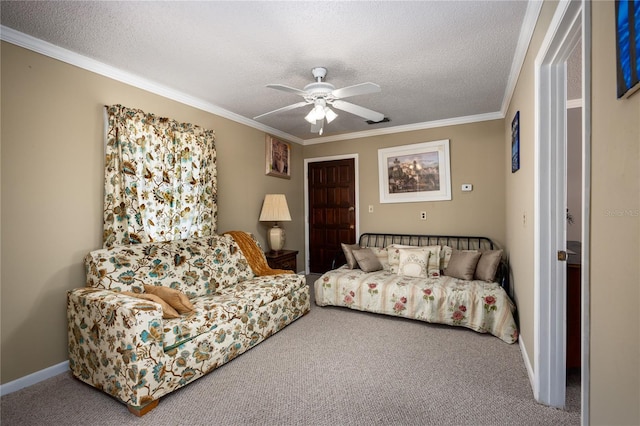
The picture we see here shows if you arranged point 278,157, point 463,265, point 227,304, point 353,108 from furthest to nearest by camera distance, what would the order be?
point 278,157 → point 463,265 → point 353,108 → point 227,304

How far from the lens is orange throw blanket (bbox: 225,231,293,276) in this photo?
357cm

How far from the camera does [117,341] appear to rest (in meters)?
1.92

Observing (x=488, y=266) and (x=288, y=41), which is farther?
(x=488, y=266)

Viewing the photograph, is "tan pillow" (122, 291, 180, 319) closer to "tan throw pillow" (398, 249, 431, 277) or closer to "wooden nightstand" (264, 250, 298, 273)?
"wooden nightstand" (264, 250, 298, 273)

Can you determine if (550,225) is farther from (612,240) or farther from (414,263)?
(414,263)

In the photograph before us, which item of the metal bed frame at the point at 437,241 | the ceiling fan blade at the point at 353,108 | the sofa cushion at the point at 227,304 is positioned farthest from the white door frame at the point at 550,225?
the sofa cushion at the point at 227,304

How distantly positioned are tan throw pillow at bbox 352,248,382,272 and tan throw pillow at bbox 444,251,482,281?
2.86ft

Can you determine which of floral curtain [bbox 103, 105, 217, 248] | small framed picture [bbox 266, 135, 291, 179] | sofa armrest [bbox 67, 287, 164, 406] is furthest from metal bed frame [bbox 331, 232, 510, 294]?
sofa armrest [bbox 67, 287, 164, 406]

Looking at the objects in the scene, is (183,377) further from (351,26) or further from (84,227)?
(351,26)

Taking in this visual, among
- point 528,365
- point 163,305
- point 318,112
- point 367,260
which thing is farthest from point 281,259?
point 528,365

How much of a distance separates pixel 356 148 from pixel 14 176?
13.5ft

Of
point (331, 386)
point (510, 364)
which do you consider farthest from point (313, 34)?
point (510, 364)

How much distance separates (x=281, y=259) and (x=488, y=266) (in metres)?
2.50

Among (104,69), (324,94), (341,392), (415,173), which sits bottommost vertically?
(341,392)
